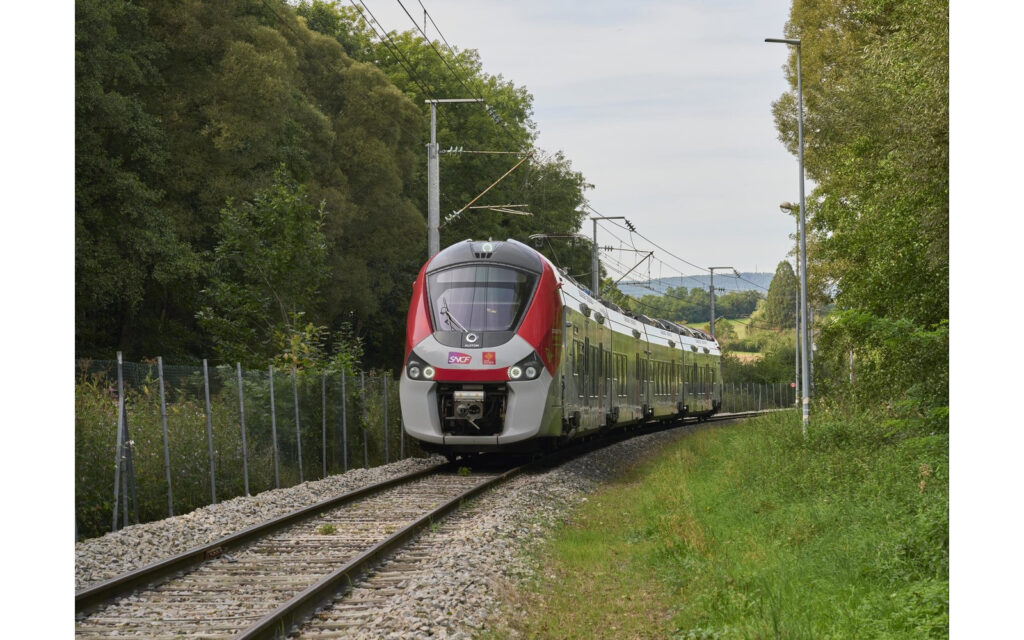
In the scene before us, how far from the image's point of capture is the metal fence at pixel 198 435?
1357 cm

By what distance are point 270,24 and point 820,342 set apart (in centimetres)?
2274

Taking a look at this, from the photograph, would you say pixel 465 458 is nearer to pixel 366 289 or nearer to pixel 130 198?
pixel 130 198

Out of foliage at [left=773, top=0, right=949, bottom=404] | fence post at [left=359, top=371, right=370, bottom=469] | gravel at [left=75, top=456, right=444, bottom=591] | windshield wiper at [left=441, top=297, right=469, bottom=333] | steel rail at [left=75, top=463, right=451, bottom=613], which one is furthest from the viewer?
fence post at [left=359, top=371, right=370, bottom=469]

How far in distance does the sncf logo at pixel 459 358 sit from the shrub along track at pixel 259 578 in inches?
156

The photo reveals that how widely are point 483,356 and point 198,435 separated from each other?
197 inches

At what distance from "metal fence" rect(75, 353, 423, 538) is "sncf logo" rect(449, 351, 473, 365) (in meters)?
2.84

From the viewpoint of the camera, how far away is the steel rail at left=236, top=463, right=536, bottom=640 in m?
8.09

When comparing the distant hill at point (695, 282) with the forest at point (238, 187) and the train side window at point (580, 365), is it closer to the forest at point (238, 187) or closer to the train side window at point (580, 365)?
the forest at point (238, 187)

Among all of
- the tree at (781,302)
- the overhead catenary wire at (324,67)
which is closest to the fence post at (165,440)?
the overhead catenary wire at (324,67)

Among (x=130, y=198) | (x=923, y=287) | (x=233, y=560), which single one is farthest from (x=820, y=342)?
(x=233, y=560)

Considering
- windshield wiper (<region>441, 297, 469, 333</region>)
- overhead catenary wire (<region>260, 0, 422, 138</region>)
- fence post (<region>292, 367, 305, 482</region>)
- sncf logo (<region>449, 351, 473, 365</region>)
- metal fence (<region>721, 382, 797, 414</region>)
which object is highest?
overhead catenary wire (<region>260, 0, 422, 138</region>)

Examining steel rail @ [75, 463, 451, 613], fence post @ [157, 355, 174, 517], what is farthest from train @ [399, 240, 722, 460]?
fence post @ [157, 355, 174, 517]

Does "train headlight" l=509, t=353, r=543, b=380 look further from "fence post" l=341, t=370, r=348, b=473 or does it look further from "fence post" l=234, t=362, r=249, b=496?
"fence post" l=234, t=362, r=249, b=496

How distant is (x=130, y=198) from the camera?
101 ft
